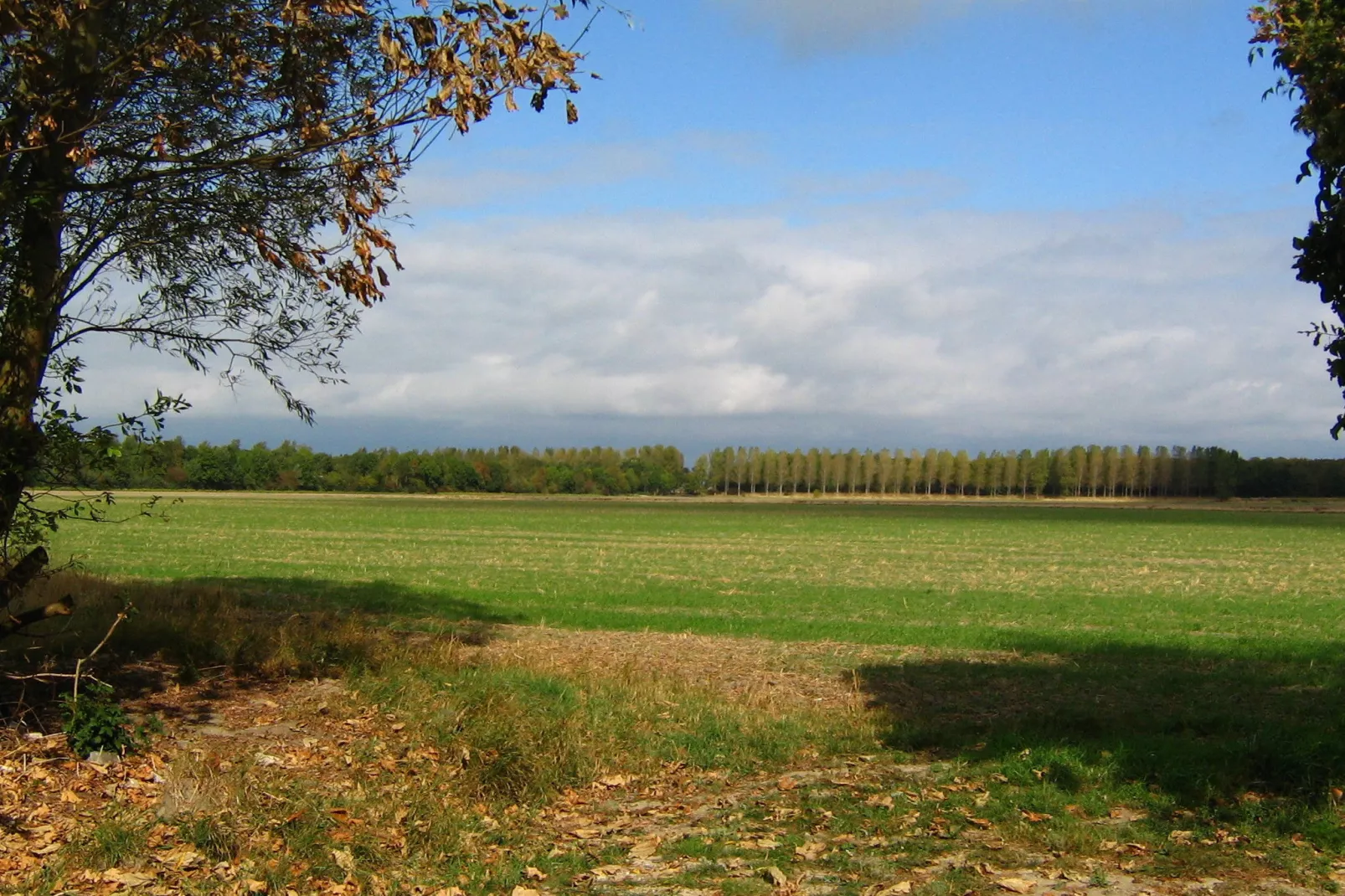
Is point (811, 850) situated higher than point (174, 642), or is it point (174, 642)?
point (174, 642)

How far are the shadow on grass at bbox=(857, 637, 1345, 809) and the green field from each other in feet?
8.72

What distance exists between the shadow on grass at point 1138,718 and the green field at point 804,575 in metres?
2.66

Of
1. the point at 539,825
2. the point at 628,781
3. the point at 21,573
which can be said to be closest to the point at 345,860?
the point at 539,825

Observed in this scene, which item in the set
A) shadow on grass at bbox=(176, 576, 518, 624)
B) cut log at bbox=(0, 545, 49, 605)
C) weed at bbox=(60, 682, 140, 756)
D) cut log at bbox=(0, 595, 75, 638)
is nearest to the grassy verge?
weed at bbox=(60, 682, 140, 756)

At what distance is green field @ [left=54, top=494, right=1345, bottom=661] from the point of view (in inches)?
880

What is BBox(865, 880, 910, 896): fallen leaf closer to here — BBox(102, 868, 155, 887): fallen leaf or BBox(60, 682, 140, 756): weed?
BBox(102, 868, 155, 887): fallen leaf

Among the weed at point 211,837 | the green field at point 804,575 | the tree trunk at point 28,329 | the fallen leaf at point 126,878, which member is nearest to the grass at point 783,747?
the weed at point 211,837

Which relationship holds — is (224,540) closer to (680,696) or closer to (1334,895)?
(680,696)

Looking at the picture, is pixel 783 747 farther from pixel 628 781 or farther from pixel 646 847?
pixel 646 847

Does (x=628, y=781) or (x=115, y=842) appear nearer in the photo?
(x=115, y=842)

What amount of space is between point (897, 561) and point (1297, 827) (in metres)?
33.7

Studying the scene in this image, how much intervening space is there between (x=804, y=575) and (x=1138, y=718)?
903 inches

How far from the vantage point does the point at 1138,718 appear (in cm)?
1249

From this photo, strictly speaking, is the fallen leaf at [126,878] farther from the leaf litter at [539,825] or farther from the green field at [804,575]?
the green field at [804,575]
